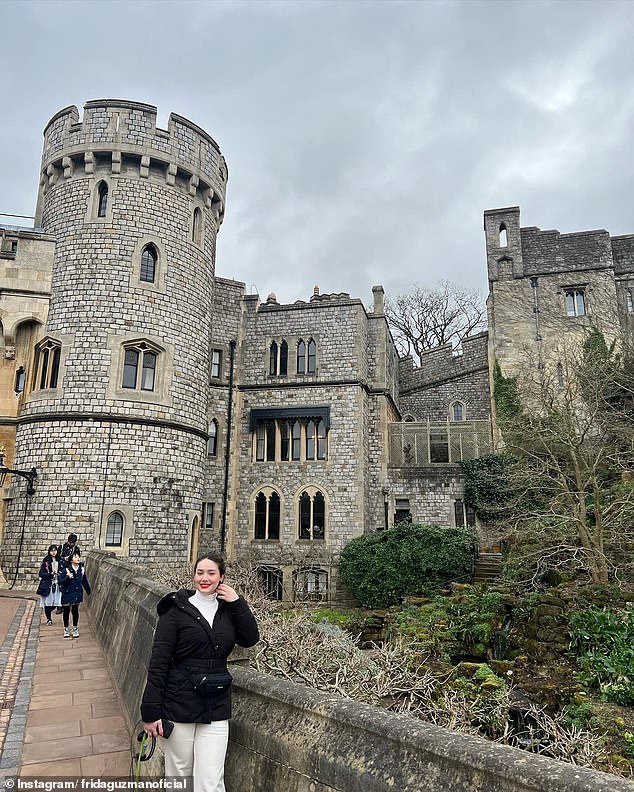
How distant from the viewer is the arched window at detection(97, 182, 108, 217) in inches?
704

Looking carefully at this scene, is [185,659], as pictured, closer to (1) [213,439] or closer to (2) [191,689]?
(2) [191,689]

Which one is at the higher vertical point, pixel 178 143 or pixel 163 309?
pixel 178 143

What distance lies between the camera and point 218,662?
304 cm

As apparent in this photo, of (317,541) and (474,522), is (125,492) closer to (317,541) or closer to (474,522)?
(317,541)

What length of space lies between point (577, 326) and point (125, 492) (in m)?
19.7

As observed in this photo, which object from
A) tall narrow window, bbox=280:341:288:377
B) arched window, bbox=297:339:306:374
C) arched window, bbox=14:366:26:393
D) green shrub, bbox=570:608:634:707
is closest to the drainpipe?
tall narrow window, bbox=280:341:288:377

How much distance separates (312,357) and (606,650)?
49.6ft

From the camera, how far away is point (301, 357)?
22266 mm

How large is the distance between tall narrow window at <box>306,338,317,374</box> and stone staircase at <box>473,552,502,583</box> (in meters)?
9.16

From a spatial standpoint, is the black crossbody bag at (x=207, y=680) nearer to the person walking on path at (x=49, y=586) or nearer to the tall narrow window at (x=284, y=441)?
the person walking on path at (x=49, y=586)

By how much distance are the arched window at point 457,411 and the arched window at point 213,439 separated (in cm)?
1135

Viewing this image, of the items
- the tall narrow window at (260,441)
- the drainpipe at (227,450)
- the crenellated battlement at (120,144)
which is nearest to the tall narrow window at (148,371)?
the drainpipe at (227,450)

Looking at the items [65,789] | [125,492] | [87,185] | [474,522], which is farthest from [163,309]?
[65,789]

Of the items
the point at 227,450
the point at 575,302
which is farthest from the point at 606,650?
the point at 575,302
